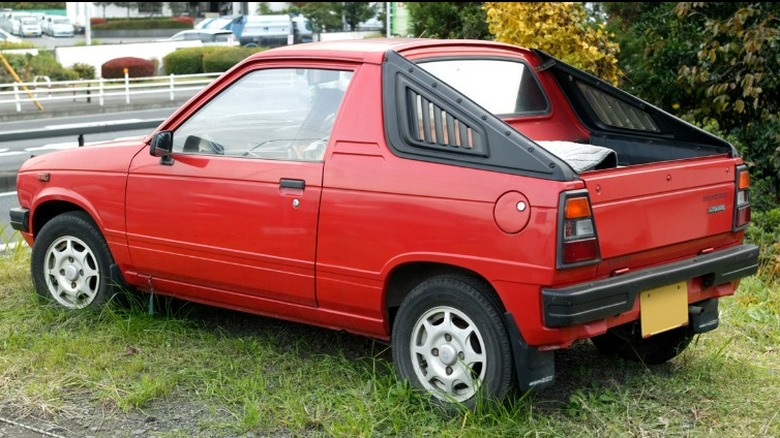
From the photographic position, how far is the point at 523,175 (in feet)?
14.5

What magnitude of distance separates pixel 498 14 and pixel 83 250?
565 cm

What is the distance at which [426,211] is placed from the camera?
467cm

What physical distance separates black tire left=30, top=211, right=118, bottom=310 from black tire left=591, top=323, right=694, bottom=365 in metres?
2.77

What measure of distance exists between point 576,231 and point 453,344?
0.78 meters

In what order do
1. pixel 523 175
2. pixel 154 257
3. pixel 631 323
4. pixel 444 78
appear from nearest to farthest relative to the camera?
pixel 523 175 < pixel 631 323 < pixel 444 78 < pixel 154 257

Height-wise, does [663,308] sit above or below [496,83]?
below

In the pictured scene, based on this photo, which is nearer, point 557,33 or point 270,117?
point 270,117

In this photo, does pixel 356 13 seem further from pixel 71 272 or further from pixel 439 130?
pixel 439 130

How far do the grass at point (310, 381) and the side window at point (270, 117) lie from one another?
1.05m

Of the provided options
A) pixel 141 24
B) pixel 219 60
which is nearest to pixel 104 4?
pixel 141 24

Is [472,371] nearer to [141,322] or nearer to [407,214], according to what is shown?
[407,214]

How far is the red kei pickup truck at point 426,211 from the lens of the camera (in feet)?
14.6

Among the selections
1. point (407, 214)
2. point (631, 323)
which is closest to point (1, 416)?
point (407, 214)

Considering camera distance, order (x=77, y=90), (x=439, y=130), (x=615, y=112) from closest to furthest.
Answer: (x=439, y=130), (x=615, y=112), (x=77, y=90)
